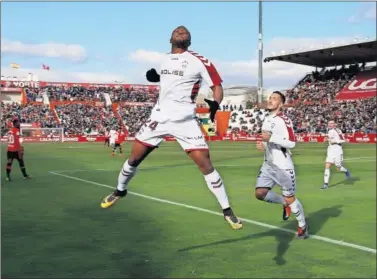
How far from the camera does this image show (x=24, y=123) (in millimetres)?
64688

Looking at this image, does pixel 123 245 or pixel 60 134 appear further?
pixel 60 134

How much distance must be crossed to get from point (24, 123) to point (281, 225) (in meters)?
59.6

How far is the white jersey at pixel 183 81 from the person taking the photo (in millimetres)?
5352

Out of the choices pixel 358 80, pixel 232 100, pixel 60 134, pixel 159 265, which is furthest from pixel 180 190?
pixel 232 100

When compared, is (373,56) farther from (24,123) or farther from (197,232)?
(197,232)

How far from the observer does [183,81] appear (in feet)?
17.7

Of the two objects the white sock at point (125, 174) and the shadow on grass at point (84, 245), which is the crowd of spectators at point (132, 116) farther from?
the white sock at point (125, 174)

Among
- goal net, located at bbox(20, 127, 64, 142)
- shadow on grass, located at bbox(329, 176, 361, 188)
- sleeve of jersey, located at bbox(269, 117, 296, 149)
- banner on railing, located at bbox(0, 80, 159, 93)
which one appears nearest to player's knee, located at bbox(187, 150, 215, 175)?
sleeve of jersey, located at bbox(269, 117, 296, 149)

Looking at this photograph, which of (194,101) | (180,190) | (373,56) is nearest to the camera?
(194,101)

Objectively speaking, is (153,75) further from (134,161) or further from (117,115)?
(117,115)

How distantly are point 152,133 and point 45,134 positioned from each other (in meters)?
62.2

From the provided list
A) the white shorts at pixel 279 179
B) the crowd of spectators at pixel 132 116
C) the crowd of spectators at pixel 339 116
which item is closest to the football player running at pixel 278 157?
the white shorts at pixel 279 179

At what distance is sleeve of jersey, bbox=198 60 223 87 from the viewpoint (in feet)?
17.4

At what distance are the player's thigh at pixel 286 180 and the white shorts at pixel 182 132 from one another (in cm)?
284
